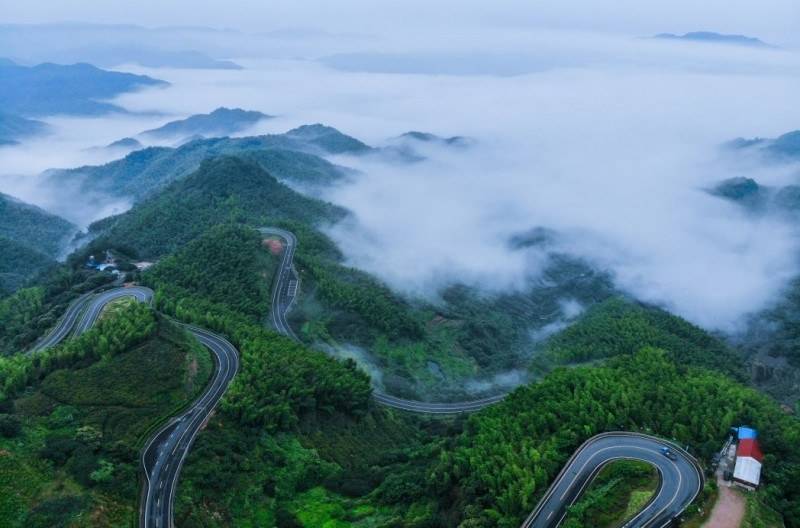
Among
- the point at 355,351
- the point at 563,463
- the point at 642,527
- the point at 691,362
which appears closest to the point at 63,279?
the point at 355,351

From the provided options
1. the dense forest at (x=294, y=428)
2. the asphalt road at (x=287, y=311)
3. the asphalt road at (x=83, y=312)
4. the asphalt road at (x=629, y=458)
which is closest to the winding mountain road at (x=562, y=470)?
the asphalt road at (x=629, y=458)

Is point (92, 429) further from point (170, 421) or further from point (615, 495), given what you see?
point (615, 495)

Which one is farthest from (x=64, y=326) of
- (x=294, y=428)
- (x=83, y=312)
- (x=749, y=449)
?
(x=749, y=449)

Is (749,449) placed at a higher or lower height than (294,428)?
higher

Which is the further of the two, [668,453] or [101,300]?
[101,300]

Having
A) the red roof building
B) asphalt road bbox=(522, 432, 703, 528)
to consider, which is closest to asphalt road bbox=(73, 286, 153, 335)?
asphalt road bbox=(522, 432, 703, 528)

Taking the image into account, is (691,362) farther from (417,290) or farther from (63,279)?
(63,279)
